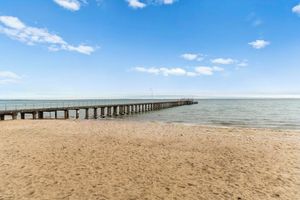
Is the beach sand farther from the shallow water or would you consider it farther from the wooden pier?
the shallow water

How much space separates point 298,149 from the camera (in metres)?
12.1

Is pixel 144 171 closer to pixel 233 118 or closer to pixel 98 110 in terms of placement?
pixel 233 118

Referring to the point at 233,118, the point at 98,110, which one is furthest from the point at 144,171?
the point at 98,110

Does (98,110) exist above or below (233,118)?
below

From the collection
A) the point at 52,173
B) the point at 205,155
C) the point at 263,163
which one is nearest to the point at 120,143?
the point at 205,155

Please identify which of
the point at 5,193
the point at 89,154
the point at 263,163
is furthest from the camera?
the point at 89,154

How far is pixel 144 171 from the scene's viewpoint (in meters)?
7.93

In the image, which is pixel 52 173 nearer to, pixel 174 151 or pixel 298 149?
pixel 174 151

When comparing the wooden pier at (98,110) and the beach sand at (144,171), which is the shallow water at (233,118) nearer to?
the wooden pier at (98,110)

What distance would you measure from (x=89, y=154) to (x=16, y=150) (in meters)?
3.03

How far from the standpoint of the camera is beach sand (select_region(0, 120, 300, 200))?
20.4 ft

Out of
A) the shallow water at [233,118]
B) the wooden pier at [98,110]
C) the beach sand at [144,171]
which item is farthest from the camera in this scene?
the shallow water at [233,118]

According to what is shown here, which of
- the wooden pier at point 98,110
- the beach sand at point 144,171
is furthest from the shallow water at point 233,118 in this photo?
the beach sand at point 144,171

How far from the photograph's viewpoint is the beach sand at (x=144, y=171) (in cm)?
622
